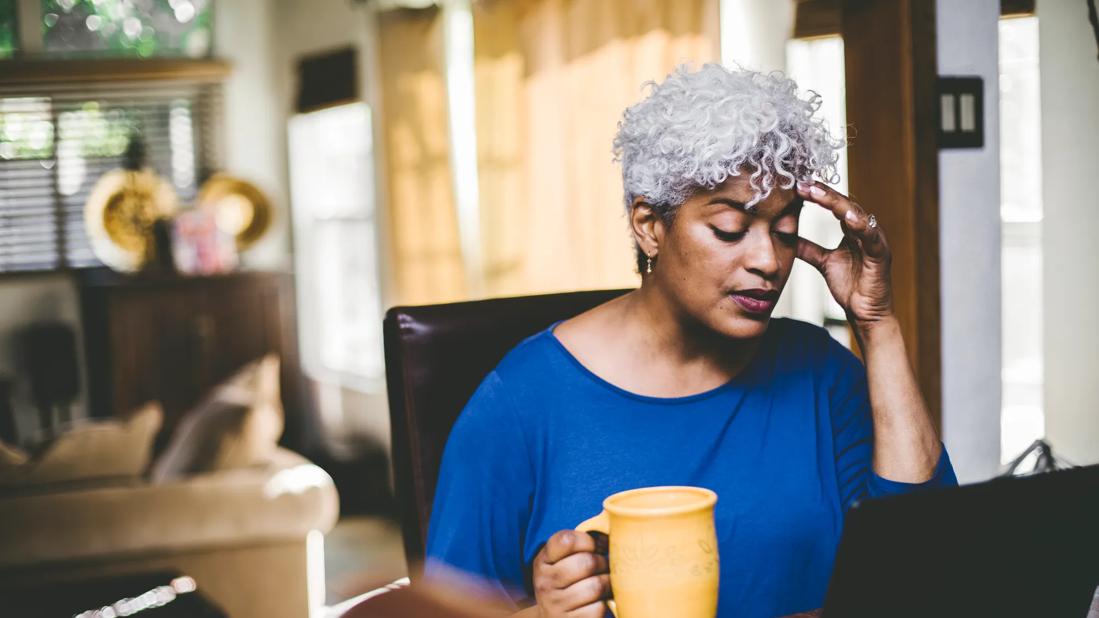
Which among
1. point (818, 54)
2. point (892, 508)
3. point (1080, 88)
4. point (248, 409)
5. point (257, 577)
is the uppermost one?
point (818, 54)

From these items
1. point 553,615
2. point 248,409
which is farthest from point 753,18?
point 553,615

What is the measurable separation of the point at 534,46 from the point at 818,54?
0.97 metres

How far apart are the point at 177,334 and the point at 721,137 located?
454 cm

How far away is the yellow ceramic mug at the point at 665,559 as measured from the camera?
73 cm

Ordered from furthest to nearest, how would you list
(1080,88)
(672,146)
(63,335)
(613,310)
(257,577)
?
(63,335) < (257,577) < (1080,88) < (613,310) < (672,146)

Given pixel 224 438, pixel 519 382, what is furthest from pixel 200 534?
pixel 519 382

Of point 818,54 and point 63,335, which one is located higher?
point 818,54

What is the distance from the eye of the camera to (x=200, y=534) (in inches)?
103

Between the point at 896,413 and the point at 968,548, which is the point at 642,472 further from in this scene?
the point at 968,548

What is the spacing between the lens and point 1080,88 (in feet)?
6.95

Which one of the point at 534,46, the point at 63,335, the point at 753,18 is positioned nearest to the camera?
the point at 753,18

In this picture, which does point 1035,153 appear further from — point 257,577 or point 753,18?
point 257,577

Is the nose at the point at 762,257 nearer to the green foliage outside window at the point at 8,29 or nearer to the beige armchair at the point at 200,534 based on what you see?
the beige armchair at the point at 200,534

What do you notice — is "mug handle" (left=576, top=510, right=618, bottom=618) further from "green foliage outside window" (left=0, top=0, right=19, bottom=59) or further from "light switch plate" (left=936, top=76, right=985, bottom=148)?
"green foliage outside window" (left=0, top=0, right=19, bottom=59)
